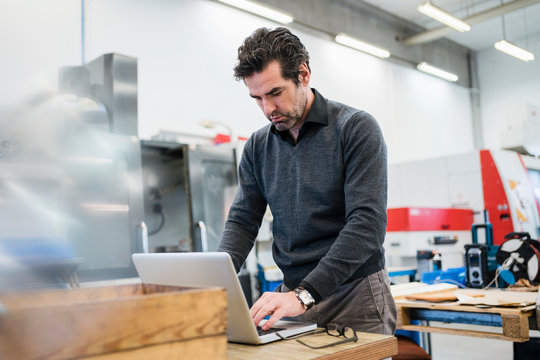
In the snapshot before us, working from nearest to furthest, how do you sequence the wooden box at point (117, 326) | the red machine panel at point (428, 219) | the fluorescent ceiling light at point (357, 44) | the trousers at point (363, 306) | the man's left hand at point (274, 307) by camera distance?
the wooden box at point (117, 326) < the man's left hand at point (274, 307) < the trousers at point (363, 306) < the red machine panel at point (428, 219) < the fluorescent ceiling light at point (357, 44)

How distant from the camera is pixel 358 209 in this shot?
47.9 inches

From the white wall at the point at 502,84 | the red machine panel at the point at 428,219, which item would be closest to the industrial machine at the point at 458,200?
the red machine panel at the point at 428,219

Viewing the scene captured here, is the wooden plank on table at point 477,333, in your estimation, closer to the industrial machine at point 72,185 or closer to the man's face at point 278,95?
the man's face at point 278,95

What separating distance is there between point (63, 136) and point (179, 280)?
5.78 feet

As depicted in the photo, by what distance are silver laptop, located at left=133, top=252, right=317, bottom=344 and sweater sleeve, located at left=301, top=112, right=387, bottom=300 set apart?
125 millimetres

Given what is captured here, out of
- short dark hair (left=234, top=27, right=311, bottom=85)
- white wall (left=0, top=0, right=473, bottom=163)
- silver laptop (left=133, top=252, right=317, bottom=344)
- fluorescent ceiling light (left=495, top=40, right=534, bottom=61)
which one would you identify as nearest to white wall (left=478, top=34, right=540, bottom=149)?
fluorescent ceiling light (left=495, top=40, right=534, bottom=61)

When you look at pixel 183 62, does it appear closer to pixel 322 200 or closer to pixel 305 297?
pixel 322 200

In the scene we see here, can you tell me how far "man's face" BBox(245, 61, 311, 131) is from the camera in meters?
1.31

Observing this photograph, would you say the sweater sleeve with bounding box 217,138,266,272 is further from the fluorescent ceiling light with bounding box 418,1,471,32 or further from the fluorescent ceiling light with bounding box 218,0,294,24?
the fluorescent ceiling light with bounding box 418,1,471,32

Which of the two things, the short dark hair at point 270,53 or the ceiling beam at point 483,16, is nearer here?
the short dark hair at point 270,53

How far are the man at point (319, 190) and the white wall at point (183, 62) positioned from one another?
178cm

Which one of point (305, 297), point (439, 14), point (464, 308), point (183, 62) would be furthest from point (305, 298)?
point (439, 14)

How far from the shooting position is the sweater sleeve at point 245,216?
4.67ft

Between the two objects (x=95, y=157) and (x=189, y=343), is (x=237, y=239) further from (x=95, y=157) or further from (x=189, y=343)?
(x=95, y=157)
